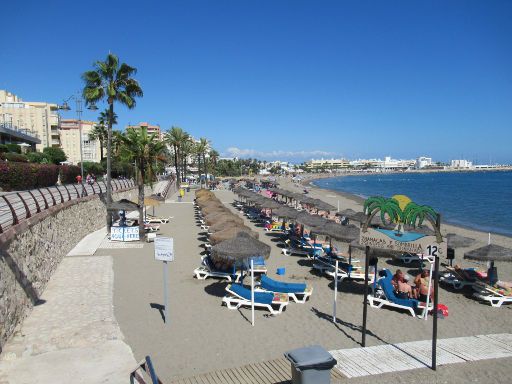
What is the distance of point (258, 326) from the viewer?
9.29m

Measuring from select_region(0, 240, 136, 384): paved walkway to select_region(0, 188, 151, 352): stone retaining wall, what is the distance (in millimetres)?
343

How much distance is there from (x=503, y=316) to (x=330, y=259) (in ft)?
19.2

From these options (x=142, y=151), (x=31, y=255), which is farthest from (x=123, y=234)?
(x=31, y=255)

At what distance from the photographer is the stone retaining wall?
27.8ft

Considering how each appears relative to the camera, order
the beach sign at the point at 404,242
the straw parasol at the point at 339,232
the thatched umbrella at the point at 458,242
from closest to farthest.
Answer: the beach sign at the point at 404,242 → the straw parasol at the point at 339,232 → the thatched umbrella at the point at 458,242

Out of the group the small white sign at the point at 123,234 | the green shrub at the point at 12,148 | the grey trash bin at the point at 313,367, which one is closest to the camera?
the grey trash bin at the point at 313,367

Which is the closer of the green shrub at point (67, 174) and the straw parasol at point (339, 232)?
the straw parasol at point (339, 232)

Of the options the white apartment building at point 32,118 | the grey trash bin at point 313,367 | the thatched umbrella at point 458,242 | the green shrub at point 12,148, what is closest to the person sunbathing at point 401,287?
the thatched umbrella at point 458,242

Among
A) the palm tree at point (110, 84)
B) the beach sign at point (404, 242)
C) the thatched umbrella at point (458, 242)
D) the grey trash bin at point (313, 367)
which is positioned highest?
the palm tree at point (110, 84)

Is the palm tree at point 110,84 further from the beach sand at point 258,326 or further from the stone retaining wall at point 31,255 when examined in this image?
the beach sand at point 258,326

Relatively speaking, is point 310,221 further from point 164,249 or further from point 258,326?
point 164,249

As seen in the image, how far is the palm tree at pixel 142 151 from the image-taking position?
1909 centimetres

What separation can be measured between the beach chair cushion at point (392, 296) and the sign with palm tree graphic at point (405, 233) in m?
2.96

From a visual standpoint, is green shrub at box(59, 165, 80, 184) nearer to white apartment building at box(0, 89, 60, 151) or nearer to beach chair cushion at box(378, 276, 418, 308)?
beach chair cushion at box(378, 276, 418, 308)
